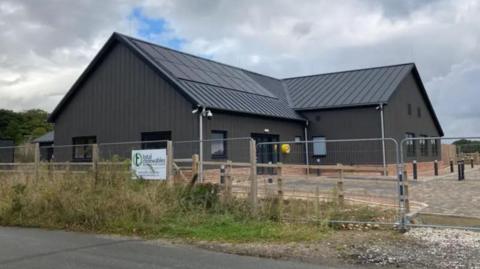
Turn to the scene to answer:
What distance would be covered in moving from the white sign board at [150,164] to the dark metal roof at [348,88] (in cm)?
1663

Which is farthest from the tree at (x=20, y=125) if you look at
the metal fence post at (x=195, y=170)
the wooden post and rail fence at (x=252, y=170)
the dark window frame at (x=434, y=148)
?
the metal fence post at (x=195, y=170)

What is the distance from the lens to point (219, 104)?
21.4 meters

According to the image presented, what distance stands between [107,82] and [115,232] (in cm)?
1529

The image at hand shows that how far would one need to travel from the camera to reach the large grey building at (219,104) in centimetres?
2147

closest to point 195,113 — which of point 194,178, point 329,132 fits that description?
point 194,178

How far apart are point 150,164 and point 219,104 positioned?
8.78m

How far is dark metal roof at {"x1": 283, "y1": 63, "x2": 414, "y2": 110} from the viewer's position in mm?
27453

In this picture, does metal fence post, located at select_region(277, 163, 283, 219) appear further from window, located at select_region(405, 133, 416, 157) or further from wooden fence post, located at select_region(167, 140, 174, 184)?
window, located at select_region(405, 133, 416, 157)

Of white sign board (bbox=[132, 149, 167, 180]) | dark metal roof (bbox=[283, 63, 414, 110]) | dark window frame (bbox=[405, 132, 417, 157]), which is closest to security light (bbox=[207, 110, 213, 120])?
white sign board (bbox=[132, 149, 167, 180])

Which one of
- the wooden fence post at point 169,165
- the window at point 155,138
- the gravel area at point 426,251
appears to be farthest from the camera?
the window at point 155,138

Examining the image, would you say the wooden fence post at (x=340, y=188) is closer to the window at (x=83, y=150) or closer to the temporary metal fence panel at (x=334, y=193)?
the temporary metal fence panel at (x=334, y=193)

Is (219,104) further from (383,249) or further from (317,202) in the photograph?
(383,249)

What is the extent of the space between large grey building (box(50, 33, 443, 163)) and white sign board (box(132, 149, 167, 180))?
7157mm

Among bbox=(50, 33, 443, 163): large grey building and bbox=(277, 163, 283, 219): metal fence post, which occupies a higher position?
bbox=(50, 33, 443, 163): large grey building
